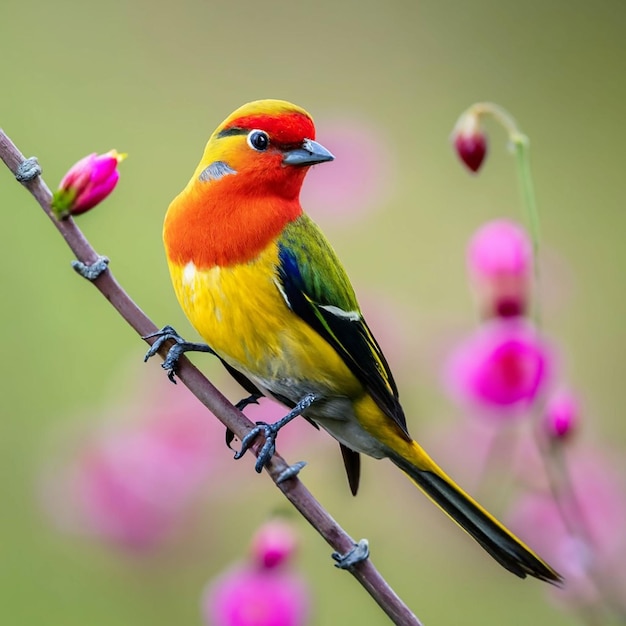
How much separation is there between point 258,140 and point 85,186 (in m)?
0.10

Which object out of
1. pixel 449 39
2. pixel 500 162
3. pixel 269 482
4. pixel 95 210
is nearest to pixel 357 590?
pixel 269 482

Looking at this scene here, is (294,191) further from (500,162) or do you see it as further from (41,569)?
(500,162)

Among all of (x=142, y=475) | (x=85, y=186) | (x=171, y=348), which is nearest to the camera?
(x=85, y=186)

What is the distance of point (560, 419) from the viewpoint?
1.86ft

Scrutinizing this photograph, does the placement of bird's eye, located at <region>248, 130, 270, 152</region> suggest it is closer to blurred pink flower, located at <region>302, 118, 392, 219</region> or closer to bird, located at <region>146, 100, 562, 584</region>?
bird, located at <region>146, 100, 562, 584</region>

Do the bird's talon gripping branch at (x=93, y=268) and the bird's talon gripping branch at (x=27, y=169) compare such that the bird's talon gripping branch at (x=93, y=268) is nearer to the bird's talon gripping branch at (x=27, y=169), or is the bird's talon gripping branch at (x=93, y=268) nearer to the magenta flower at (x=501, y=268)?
the bird's talon gripping branch at (x=27, y=169)

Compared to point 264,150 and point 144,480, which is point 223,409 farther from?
point 144,480

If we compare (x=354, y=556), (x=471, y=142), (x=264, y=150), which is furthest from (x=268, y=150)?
(x=354, y=556)

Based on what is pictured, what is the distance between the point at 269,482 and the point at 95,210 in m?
0.42

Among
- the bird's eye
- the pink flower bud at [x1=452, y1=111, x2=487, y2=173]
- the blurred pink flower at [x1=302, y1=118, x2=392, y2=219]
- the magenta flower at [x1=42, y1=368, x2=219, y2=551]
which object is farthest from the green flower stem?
the magenta flower at [x1=42, y1=368, x2=219, y2=551]

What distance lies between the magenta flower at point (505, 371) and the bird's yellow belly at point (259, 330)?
0.08m

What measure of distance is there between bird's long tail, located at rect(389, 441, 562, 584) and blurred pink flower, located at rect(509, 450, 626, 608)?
8cm

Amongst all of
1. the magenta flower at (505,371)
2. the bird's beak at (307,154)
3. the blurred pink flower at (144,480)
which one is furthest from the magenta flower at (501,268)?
the blurred pink flower at (144,480)

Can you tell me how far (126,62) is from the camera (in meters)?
1.38
